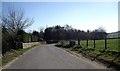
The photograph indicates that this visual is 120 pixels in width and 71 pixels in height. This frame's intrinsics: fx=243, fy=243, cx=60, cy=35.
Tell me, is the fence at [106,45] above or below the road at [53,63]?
above

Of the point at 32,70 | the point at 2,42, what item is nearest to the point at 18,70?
the point at 32,70

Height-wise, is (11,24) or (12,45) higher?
(11,24)

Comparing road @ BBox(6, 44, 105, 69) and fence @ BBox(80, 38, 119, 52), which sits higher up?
fence @ BBox(80, 38, 119, 52)

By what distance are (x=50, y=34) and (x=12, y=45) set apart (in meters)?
86.0

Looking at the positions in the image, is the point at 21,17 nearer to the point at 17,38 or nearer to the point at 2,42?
the point at 17,38

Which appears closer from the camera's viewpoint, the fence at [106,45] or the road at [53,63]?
the road at [53,63]

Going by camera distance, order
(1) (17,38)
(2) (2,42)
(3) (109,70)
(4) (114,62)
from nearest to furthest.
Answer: (3) (109,70) → (4) (114,62) → (2) (2,42) → (1) (17,38)

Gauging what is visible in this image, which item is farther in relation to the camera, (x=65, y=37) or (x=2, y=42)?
(x=65, y=37)

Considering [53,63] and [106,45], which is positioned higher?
[106,45]

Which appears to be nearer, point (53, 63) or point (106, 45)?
point (53, 63)

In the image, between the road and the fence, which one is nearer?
the road

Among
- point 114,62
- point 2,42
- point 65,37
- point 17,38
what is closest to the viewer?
point 114,62

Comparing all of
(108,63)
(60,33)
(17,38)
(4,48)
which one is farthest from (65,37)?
(108,63)

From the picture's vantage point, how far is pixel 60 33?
12281 centimetres
